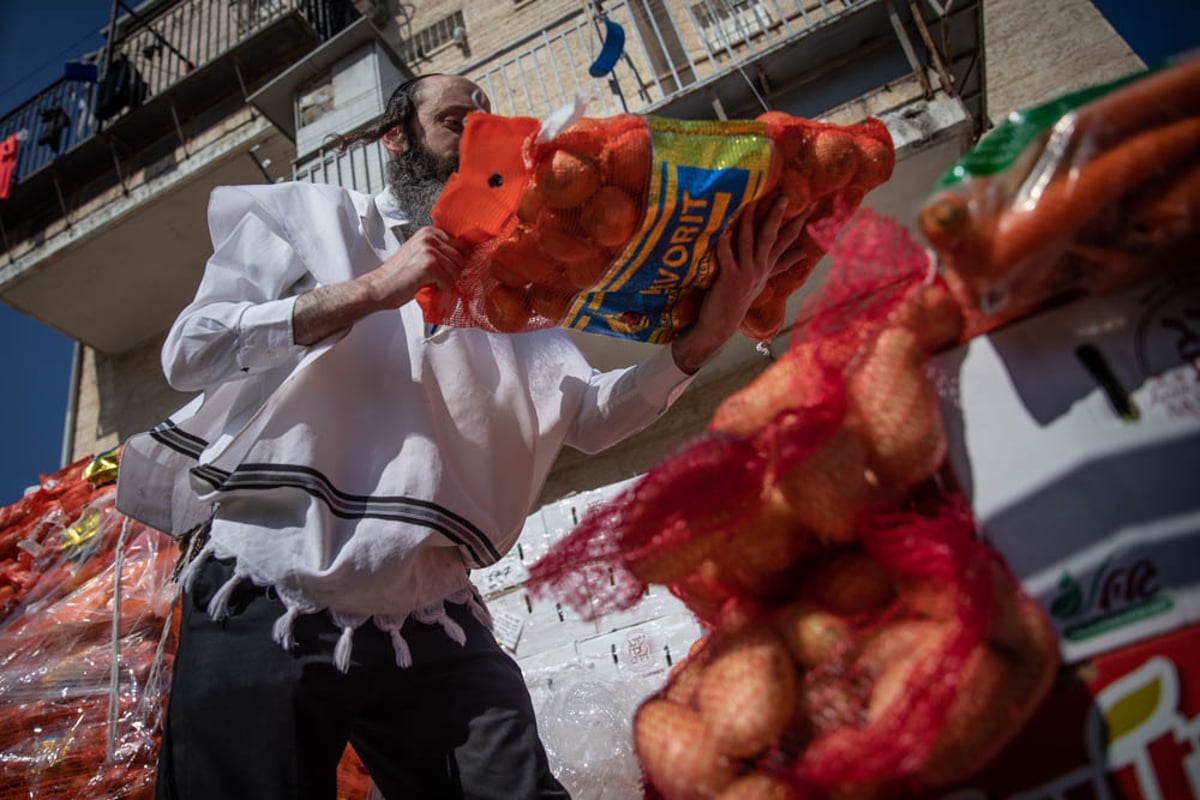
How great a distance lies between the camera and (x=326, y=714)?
1.17 m

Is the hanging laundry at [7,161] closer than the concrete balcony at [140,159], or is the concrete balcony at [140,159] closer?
the concrete balcony at [140,159]

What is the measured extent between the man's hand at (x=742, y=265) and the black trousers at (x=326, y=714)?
0.69 metres

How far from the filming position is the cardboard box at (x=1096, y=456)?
617mm

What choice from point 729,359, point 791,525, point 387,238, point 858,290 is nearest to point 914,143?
point 729,359

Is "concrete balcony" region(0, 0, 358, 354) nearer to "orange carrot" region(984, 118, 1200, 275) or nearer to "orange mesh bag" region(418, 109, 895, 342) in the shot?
"orange mesh bag" region(418, 109, 895, 342)

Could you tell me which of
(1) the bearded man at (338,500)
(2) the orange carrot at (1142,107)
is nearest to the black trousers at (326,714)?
(1) the bearded man at (338,500)

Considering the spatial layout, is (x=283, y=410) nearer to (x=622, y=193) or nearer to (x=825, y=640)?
(x=622, y=193)

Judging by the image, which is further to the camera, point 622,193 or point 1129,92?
point 622,193

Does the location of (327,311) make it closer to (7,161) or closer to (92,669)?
(92,669)

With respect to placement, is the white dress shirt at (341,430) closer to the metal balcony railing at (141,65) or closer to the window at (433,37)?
the window at (433,37)

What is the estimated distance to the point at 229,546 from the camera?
46.8 inches

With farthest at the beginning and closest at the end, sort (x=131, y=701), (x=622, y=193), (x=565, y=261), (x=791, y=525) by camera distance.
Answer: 1. (x=131, y=701)
2. (x=565, y=261)
3. (x=622, y=193)
4. (x=791, y=525)

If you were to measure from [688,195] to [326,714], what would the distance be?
97 centimetres

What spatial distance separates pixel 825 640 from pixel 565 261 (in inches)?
29.1
